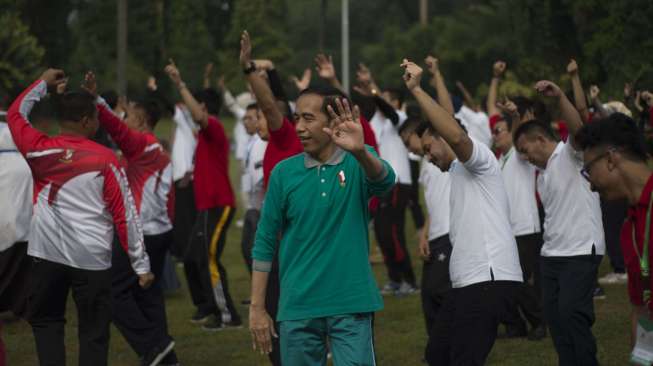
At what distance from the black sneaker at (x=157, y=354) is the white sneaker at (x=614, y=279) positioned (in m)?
5.79

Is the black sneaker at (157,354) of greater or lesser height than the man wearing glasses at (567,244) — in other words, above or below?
below

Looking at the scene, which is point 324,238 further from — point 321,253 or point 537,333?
point 537,333

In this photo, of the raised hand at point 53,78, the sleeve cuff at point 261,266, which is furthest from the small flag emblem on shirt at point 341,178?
the raised hand at point 53,78

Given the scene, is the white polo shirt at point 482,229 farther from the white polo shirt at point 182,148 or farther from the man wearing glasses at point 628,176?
the white polo shirt at point 182,148

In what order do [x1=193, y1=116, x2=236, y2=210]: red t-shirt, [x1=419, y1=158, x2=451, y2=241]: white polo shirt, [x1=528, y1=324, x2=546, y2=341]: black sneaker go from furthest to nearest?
[x1=193, y1=116, x2=236, y2=210]: red t-shirt
[x1=528, y1=324, x2=546, y2=341]: black sneaker
[x1=419, y1=158, x2=451, y2=241]: white polo shirt

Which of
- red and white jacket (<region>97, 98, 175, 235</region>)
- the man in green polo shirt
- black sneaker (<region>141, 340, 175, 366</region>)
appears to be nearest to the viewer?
the man in green polo shirt

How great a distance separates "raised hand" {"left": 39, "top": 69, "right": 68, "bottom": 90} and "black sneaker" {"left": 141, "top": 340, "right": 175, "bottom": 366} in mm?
2407

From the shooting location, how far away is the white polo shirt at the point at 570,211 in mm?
7176

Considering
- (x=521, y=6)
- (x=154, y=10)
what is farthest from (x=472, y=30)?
(x=521, y=6)

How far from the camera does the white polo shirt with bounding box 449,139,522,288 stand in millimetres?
6184

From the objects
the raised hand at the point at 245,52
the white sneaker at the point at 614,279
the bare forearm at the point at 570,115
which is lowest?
the white sneaker at the point at 614,279

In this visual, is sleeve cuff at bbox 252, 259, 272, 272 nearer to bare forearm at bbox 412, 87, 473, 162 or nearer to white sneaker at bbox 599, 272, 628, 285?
bare forearm at bbox 412, 87, 473, 162

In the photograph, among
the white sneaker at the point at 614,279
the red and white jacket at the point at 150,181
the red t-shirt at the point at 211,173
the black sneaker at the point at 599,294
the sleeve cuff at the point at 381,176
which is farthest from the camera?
the white sneaker at the point at 614,279

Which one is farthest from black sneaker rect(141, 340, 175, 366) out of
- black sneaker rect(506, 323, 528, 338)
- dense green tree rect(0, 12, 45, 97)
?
dense green tree rect(0, 12, 45, 97)
